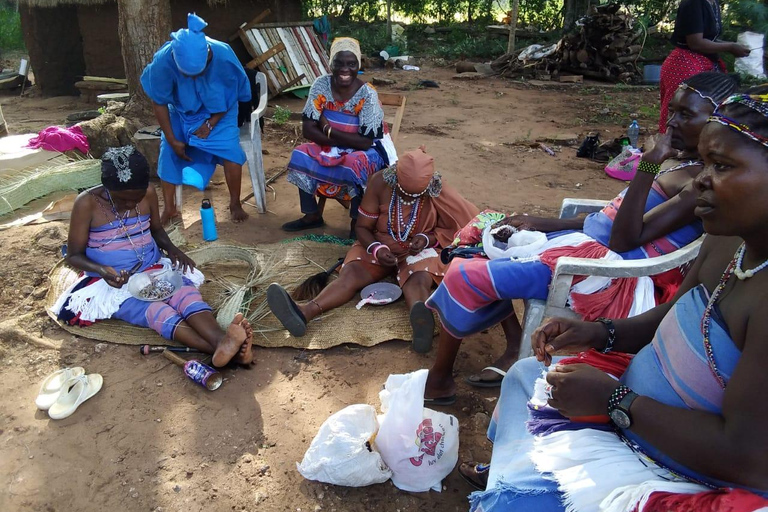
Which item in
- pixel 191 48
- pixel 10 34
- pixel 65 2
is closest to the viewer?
pixel 191 48

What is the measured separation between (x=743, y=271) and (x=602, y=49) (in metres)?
10.8

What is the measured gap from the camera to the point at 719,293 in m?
1.33

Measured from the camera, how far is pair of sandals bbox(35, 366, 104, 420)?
2.52 metres

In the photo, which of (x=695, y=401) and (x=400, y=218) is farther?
(x=400, y=218)

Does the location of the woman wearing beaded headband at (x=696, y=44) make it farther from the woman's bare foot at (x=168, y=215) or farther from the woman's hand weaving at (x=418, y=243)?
the woman's bare foot at (x=168, y=215)

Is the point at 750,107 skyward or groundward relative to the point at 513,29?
groundward

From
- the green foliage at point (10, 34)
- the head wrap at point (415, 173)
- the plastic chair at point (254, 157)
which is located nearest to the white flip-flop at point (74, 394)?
the head wrap at point (415, 173)

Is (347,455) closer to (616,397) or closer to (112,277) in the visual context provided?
(616,397)

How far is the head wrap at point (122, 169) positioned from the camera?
9.11ft

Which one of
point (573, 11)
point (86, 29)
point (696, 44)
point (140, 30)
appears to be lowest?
point (696, 44)

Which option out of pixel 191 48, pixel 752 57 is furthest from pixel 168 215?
pixel 752 57

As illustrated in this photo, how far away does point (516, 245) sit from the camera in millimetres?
2557

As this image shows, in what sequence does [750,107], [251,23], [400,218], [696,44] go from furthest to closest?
[251,23] → [696,44] → [400,218] → [750,107]

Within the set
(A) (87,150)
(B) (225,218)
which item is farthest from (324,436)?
(A) (87,150)
